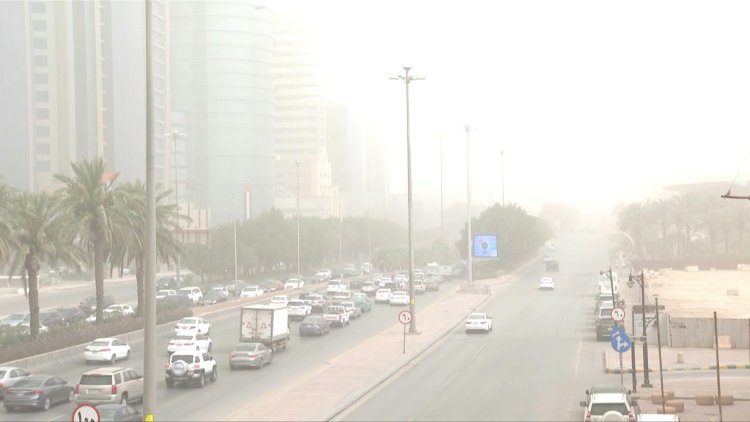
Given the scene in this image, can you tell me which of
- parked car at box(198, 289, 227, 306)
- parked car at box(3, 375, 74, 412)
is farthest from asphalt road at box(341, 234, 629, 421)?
parked car at box(198, 289, 227, 306)

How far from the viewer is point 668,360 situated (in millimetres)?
45031

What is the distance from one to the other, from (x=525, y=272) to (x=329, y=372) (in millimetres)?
94777

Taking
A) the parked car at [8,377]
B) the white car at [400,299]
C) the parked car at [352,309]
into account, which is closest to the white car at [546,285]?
the white car at [400,299]

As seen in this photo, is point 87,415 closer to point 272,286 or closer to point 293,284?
point 272,286

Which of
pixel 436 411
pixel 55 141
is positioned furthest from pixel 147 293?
pixel 55 141

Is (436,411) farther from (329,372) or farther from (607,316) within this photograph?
(607,316)

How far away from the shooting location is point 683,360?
4434 cm

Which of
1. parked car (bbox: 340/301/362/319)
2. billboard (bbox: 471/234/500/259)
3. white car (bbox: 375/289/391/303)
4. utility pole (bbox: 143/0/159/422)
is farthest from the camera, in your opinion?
billboard (bbox: 471/234/500/259)

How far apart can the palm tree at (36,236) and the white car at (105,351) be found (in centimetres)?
359

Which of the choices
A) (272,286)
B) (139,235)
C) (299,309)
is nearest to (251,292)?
(272,286)

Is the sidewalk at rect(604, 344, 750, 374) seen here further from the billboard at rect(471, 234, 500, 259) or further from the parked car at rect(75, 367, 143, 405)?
the billboard at rect(471, 234, 500, 259)

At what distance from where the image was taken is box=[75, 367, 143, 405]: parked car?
31.9 metres

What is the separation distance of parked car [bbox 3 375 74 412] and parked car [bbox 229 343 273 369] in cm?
1019

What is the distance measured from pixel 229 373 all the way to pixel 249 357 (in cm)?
123
